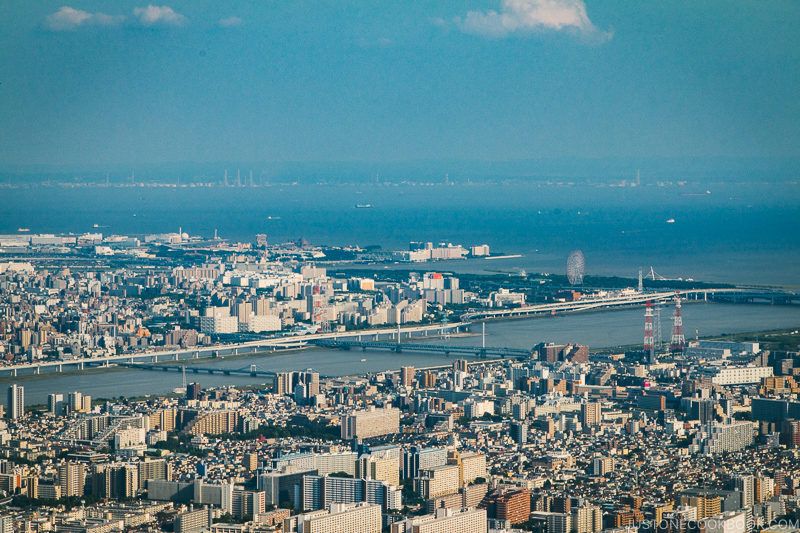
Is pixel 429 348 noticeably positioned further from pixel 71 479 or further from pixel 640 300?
pixel 71 479

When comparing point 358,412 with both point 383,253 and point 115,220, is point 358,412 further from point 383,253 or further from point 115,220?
point 115,220

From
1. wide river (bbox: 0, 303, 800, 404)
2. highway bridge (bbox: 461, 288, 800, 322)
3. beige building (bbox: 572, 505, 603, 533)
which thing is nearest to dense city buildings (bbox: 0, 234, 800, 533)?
beige building (bbox: 572, 505, 603, 533)

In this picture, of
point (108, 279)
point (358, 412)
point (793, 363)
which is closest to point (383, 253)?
point (108, 279)

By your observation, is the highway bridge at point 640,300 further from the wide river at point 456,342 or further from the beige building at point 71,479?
the beige building at point 71,479

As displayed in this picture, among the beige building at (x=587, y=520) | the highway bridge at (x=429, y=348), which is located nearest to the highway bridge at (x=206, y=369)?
the highway bridge at (x=429, y=348)

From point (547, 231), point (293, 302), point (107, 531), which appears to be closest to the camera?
point (107, 531)

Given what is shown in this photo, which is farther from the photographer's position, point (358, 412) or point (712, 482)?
point (358, 412)
